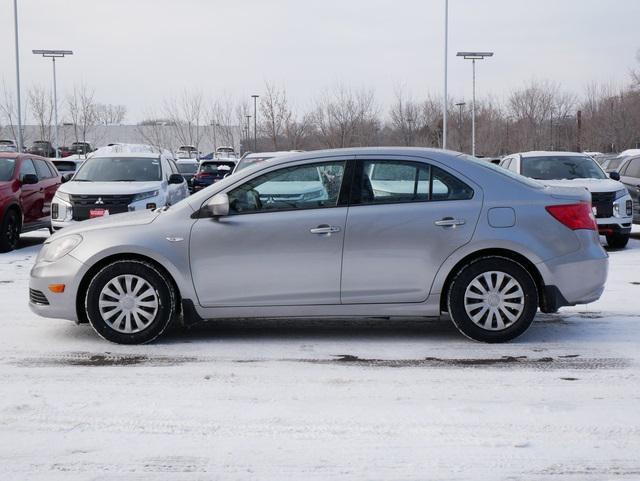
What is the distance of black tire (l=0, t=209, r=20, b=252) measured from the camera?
525 inches

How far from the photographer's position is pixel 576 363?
6066mm


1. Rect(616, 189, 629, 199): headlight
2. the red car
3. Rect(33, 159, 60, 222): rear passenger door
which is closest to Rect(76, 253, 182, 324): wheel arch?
the red car

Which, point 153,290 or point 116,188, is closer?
point 153,290

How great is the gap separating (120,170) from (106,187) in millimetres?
1146

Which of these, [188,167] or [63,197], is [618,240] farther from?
[188,167]

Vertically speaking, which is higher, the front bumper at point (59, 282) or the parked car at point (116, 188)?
the parked car at point (116, 188)

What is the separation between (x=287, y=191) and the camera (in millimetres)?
6707

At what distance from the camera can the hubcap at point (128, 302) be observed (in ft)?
21.6

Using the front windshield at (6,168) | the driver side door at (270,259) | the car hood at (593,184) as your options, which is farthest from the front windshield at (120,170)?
the driver side door at (270,259)

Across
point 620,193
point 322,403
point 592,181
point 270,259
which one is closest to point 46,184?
point 270,259

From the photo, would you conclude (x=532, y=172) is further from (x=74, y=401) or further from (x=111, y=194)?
(x=74, y=401)

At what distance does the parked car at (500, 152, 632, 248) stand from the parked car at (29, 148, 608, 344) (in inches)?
276

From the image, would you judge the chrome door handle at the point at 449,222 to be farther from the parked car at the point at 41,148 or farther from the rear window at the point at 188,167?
the parked car at the point at 41,148

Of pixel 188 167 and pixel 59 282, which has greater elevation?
pixel 188 167
